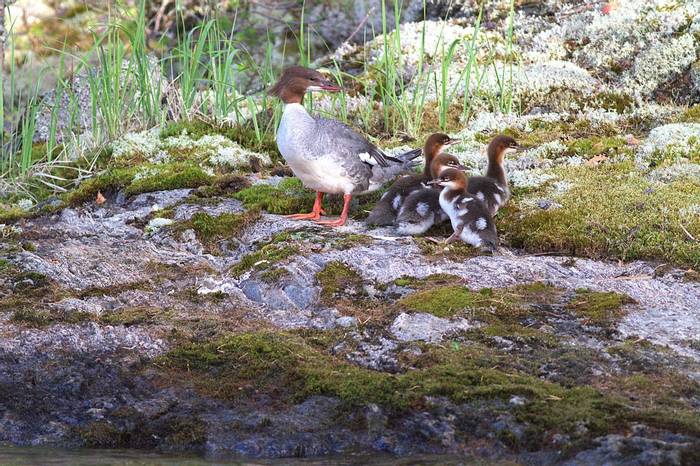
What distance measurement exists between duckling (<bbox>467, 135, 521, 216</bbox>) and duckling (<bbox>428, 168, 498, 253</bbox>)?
13cm

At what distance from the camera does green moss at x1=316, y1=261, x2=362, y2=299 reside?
569 centimetres

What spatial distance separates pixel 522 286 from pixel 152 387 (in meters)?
2.26

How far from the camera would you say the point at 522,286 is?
5.56 m

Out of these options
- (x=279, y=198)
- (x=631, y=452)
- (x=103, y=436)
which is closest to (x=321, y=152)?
(x=279, y=198)

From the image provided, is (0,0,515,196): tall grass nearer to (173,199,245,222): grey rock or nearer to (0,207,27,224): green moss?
(0,207,27,224): green moss

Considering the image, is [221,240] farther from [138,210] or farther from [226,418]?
[226,418]

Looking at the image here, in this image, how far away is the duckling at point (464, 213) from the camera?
6262 millimetres

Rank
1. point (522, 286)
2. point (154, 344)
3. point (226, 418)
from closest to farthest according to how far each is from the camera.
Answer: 1. point (226, 418)
2. point (154, 344)
3. point (522, 286)

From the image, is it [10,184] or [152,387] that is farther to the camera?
[10,184]

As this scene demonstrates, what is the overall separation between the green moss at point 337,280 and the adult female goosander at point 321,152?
1124mm

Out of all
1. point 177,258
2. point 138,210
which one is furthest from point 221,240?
point 138,210

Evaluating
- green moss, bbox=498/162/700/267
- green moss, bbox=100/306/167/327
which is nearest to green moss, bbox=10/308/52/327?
green moss, bbox=100/306/167/327

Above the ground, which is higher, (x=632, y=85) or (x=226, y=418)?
(x=632, y=85)

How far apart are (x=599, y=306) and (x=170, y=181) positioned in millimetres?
4241
